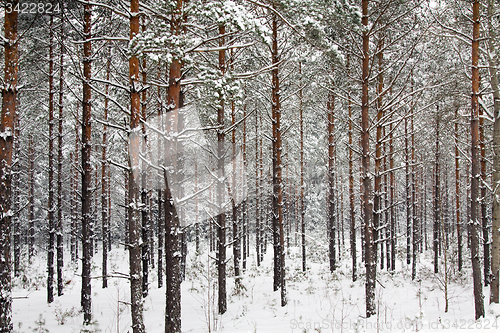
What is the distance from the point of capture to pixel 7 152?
6258 mm

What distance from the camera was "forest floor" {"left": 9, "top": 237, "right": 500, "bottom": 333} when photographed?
8492 mm

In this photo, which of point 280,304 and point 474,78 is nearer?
point 474,78

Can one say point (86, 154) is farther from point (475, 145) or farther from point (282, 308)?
point (475, 145)

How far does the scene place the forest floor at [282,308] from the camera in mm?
8492

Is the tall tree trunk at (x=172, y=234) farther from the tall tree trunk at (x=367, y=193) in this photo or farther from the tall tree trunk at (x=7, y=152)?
the tall tree trunk at (x=367, y=193)

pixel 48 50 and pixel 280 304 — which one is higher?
pixel 48 50

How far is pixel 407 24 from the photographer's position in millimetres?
8500

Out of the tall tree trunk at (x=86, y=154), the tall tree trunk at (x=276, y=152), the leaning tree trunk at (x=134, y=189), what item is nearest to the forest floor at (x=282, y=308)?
the tall tree trunk at (x=86, y=154)

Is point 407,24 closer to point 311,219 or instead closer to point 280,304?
point 280,304

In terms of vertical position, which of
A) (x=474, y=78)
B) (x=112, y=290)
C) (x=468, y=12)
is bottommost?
(x=112, y=290)

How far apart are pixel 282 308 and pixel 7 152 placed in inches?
357

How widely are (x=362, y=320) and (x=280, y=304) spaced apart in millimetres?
3233

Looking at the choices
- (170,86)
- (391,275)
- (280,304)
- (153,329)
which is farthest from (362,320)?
(391,275)

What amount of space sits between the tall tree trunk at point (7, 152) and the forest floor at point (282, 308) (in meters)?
1.12
